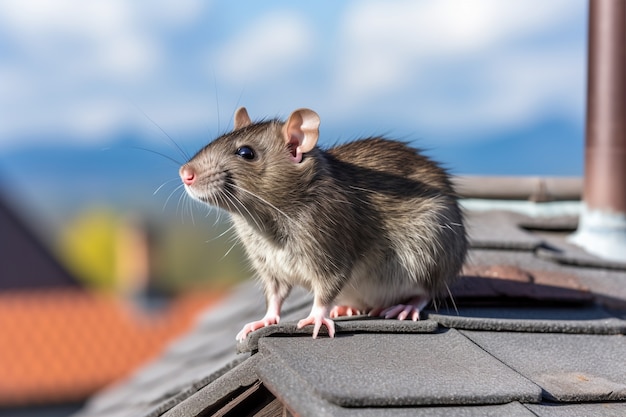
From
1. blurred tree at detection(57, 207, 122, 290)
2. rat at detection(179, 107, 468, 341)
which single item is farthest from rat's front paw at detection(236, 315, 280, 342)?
blurred tree at detection(57, 207, 122, 290)

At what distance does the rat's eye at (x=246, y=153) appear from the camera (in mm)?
2637

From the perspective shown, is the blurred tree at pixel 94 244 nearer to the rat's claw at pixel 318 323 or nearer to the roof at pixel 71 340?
the roof at pixel 71 340

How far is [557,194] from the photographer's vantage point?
4812 millimetres

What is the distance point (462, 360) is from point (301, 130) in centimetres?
87

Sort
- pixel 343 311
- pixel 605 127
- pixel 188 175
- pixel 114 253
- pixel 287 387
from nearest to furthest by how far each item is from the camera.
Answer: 1. pixel 287 387
2. pixel 188 175
3. pixel 343 311
4. pixel 605 127
5. pixel 114 253

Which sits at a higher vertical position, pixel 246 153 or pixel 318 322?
pixel 246 153

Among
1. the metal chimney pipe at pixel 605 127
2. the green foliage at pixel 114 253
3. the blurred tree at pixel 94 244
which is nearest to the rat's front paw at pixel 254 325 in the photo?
the metal chimney pipe at pixel 605 127

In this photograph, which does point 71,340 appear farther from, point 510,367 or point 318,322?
point 510,367

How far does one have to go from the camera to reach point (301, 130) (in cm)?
264

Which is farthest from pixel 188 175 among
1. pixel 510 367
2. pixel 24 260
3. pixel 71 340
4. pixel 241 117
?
pixel 24 260

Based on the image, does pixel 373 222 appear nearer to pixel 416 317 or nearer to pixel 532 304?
pixel 416 317

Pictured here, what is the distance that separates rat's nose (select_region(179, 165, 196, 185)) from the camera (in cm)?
250

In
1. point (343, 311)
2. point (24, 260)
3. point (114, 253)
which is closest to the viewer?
point (343, 311)

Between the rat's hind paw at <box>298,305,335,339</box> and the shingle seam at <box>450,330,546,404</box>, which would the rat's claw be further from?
the shingle seam at <box>450,330,546,404</box>
